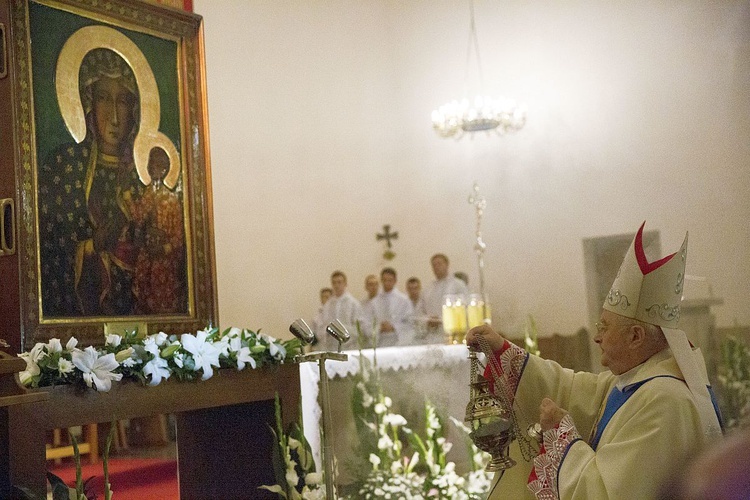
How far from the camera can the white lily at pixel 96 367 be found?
12.4 feet

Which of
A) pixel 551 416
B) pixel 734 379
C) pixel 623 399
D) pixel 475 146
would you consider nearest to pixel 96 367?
pixel 551 416

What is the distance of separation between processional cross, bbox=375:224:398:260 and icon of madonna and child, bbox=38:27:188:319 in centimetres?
788

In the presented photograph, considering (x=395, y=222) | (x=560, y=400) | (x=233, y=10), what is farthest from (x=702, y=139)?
(x=560, y=400)

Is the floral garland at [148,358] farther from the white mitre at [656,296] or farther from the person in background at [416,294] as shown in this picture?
the person in background at [416,294]

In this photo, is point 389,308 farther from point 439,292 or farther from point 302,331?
point 302,331

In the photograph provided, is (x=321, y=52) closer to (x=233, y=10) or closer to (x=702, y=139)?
(x=233, y=10)

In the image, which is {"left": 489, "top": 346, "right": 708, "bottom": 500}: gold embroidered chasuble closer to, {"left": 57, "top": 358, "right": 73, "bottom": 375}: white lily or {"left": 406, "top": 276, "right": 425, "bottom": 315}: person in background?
{"left": 57, "top": 358, "right": 73, "bottom": 375}: white lily

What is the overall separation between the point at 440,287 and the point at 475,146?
2.18m

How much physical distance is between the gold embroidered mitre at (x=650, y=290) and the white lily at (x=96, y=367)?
216 centimetres

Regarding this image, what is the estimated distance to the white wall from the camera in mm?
9742

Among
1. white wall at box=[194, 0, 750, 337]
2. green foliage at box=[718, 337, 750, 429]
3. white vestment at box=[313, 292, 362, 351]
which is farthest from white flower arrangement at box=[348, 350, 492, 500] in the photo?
white vestment at box=[313, 292, 362, 351]

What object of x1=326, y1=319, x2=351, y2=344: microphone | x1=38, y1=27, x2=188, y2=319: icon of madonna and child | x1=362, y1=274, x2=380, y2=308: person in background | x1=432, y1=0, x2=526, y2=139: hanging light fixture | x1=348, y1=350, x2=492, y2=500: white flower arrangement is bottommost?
x1=348, y1=350, x2=492, y2=500: white flower arrangement

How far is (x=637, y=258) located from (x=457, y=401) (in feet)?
10.8

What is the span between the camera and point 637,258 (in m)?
3.33
